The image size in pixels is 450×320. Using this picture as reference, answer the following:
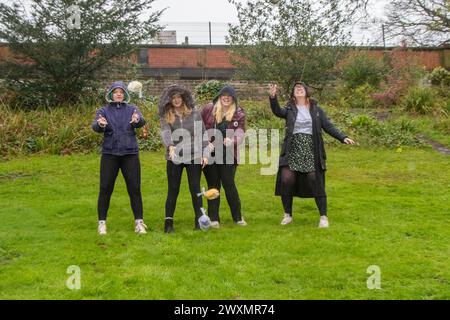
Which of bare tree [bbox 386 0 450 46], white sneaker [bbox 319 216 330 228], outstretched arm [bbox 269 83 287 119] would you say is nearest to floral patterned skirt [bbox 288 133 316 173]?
outstretched arm [bbox 269 83 287 119]

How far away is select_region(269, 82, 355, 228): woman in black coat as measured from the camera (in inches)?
257

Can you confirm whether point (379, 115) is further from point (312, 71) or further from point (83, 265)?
point (83, 265)

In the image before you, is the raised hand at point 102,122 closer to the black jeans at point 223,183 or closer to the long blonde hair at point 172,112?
the long blonde hair at point 172,112

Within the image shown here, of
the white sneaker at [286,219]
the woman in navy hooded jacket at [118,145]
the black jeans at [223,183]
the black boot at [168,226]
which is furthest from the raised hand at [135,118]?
the white sneaker at [286,219]

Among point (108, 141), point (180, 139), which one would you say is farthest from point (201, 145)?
point (108, 141)

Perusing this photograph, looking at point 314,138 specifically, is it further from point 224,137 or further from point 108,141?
point 108,141

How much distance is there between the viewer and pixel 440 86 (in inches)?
692

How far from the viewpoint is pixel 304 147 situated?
21.4ft

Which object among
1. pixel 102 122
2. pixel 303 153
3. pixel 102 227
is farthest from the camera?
pixel 303 153

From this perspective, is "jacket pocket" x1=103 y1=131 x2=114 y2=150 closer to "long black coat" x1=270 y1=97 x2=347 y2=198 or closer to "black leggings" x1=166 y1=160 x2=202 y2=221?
"black leggings" x1=166 y1=160 x2=202 y2=221

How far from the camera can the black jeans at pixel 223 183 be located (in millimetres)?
6703

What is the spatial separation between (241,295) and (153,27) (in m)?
10.1

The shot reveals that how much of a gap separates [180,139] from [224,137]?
0.49 metres
